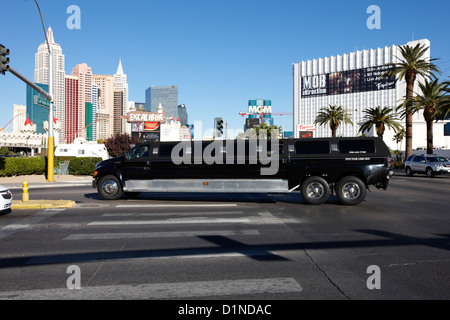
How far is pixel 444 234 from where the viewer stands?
27.1ft

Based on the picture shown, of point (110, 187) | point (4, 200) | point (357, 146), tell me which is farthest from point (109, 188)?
point (357, 146)

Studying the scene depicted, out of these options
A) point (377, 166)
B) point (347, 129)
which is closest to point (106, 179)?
point (377, 166)

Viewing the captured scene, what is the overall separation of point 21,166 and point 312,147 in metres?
22.9

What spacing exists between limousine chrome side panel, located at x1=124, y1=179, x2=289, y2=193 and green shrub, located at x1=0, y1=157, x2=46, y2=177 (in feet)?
55.1

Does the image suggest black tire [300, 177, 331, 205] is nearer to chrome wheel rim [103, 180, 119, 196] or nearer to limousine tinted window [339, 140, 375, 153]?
limousine tinted window [339, 140, 375, 153]

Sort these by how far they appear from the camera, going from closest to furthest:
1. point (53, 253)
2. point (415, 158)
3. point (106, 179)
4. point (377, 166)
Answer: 1. point (53, 253)
2. point (377, 166)
3. point (106, 179)
4. point (415, 158)

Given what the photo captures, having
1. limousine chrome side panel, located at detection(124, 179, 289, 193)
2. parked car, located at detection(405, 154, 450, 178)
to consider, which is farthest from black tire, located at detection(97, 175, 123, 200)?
parked car, located at detection(405, 154, 450, 178)

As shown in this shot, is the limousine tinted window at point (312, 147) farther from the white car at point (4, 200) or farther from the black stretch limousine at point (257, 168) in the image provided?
the white car at point (4, 200)

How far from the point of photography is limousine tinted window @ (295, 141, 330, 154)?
42.7 feet

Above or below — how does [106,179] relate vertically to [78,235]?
above

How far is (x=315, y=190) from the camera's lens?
42.3ft
